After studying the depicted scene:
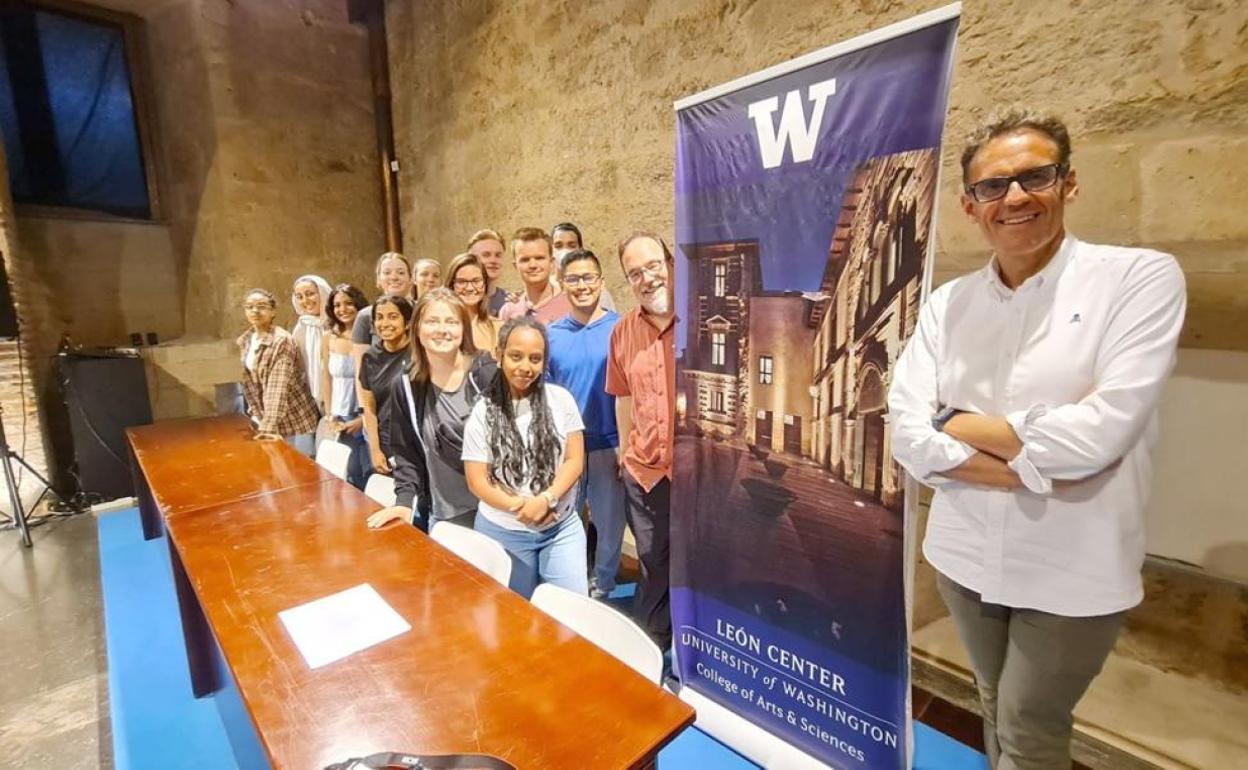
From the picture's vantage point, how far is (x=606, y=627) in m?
1.49

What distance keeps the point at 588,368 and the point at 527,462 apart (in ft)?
2.02

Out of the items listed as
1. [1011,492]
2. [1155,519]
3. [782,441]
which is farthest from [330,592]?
[1155,519]

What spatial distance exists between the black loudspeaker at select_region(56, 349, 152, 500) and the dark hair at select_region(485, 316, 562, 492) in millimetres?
4537

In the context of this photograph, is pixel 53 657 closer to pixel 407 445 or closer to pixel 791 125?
pixel 407 445

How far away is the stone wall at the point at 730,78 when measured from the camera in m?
1.71

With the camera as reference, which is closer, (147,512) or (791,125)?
(791,125)

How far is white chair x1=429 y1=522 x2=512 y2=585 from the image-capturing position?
6.11 ft

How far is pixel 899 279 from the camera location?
5.14 ft

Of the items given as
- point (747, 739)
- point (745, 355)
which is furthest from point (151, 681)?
point (745, 355)

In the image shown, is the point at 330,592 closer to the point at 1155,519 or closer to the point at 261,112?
the point at 1155,519

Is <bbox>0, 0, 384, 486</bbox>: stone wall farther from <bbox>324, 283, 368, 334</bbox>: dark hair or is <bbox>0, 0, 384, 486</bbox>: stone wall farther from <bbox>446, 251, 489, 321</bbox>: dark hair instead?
<bbox>446, 251, 489, 321</bbox>: dark hair

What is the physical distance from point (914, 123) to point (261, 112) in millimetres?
6157

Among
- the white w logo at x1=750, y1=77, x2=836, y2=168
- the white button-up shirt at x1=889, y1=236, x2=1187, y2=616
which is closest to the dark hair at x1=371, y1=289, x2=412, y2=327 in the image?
the white w logo at x1=750, y1=77, x2=836, y2=168

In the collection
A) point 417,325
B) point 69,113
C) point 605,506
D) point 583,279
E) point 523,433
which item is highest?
point 69,113
